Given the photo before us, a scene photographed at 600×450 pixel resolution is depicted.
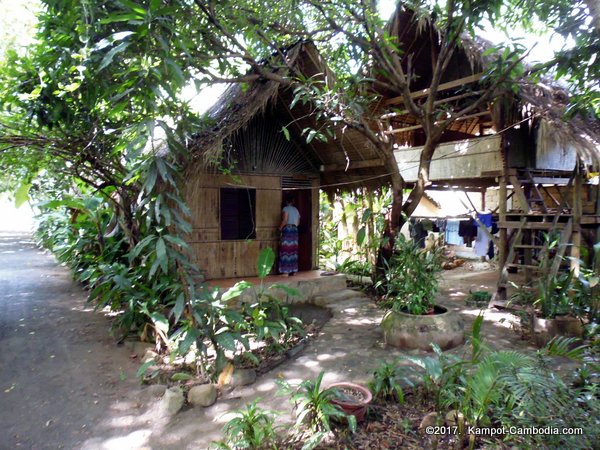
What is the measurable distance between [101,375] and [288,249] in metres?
3.51

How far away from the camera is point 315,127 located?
7.20 m

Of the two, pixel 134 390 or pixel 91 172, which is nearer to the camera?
pixel 134 390

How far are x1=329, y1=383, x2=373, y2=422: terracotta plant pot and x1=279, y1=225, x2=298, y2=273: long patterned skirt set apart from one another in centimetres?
375

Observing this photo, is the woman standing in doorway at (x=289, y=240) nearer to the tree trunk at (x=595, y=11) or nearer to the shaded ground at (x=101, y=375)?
the shaded ground at (x=101, y=375)

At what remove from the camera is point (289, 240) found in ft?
23.0

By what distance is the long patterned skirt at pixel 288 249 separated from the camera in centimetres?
696

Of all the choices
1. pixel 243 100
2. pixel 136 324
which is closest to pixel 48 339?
pixel 136 324

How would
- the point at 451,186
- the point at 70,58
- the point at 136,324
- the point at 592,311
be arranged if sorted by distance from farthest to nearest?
the point at 451,186 < the point at 136,324 < the point at 592,311 < the point at 70,58

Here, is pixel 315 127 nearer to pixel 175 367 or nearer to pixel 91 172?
pixel 91 172

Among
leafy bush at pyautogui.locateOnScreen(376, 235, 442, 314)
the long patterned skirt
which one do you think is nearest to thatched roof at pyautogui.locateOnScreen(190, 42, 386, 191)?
the long patterned skirt

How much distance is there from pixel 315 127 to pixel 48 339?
501 centimetres

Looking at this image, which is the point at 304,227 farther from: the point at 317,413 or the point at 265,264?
the point at 317,413

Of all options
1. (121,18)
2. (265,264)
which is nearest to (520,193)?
(265,264)

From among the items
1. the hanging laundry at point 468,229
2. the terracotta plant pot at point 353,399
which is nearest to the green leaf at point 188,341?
the terracotta plant pot at point 353,399
